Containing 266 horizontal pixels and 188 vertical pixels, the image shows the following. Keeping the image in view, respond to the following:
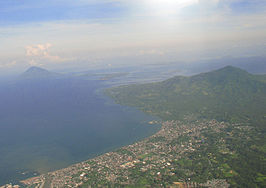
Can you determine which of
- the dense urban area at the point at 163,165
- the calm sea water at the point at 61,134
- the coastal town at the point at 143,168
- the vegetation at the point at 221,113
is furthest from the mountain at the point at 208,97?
the coastal town at the point at 143,168

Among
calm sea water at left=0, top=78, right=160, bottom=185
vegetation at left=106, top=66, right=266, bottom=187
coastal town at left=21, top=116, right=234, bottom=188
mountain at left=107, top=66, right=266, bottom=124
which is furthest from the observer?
mountain at left=107, top=66, right=266, bottom=124

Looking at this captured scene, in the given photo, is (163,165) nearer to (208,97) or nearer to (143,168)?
(143,168)

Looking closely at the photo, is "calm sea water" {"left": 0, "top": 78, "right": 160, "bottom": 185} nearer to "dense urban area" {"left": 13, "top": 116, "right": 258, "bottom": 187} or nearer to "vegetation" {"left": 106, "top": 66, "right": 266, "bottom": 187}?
"dense urban area" {"left": 13, "top": 116, "right": 258, "bottom": 187}

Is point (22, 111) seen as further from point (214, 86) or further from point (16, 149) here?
point (214, 86)

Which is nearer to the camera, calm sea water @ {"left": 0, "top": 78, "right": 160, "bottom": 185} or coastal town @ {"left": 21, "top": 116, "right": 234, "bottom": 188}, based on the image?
coastal town @ {"left": 21, "top": 116, "right": 234, "bottom": 188}

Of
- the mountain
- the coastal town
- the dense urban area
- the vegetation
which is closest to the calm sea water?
the coastal town

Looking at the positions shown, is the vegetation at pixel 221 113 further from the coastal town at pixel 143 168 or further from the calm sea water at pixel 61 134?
the calm sea water at pixel 61 134

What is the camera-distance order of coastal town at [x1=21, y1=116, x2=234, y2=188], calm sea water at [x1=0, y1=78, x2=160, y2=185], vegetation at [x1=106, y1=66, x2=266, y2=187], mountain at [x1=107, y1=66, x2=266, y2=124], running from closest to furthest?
coastal town at [x1=21, y1=116, x2=234, y2=188], vegetation at [x1=106, y1=66, x2=266, y2=187], calm sea water at [x1=0, y1=78, x2=160, y2=185], mountain at [x1=107, y1=66, x2=266, y2=124]
